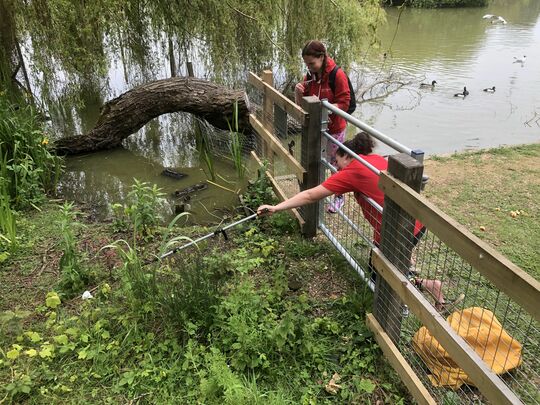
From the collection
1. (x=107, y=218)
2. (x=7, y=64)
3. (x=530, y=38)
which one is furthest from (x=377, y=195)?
(x=530, y=38)

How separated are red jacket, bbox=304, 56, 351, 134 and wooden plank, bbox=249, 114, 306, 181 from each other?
605mm

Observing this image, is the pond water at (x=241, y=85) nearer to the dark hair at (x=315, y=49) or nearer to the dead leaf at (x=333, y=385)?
the dark hair at (x=315, y=49)

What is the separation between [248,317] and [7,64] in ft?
24.4

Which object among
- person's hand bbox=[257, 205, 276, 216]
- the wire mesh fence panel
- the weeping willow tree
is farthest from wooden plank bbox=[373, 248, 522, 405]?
the weeping willow tree

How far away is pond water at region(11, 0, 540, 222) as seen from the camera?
6590 mm

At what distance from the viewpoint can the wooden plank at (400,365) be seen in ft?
7.79

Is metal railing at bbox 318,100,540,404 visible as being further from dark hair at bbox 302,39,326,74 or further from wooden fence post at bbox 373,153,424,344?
dark hair at bbox 302,39,326,74

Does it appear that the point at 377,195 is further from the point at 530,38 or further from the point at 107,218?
the point at 530,38

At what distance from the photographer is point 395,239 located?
2.58 meters

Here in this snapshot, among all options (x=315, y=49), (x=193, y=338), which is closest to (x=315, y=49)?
(x=315, y=49)

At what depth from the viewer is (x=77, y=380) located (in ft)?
9.02

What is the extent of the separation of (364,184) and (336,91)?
1.77 metres

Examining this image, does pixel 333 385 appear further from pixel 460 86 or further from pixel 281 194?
pixel 460 86

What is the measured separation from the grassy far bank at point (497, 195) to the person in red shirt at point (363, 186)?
1304mm
